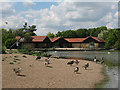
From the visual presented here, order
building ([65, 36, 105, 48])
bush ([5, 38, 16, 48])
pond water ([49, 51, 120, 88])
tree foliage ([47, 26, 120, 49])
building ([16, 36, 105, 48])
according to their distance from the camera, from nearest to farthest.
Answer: pond water ([49, 51, 120, 88])
bush ([5, 38, 16, 48])
building ([16, 36, 105, 48])
tree foliage ([47, 26, 120, 49])
building ([65, 36, 105, 48])

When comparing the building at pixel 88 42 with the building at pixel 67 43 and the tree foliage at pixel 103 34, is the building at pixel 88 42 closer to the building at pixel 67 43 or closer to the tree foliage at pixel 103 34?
the building at pixel 67 43

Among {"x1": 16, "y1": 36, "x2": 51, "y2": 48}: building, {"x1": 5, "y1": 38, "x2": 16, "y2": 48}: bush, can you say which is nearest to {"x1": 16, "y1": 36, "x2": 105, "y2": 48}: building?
{"x1": 16, "y1": 36, "x2": 51, "y2": 48}: building

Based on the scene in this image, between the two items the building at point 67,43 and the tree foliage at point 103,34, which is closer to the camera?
the building at point 67,43

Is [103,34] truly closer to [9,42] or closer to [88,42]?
[88,42]

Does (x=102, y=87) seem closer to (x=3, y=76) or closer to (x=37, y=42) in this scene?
(x=3, y=76)

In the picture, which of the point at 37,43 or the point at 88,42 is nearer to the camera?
the point at 37,43

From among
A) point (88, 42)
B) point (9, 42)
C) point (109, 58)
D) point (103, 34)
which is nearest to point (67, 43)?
point (88, 42)

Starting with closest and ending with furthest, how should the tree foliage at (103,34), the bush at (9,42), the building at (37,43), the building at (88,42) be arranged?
the bush at (9,42) < the building at (37,43) < the tree foliage at (103,34) < the building at (88,42)

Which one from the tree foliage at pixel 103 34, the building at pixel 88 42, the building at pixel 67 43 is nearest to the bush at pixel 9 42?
the building at pixel 67 43

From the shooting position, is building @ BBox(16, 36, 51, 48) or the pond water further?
building @ BBox(16, 36, 51, 48)

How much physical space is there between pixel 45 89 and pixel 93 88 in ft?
12.0

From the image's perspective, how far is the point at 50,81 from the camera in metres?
13.2

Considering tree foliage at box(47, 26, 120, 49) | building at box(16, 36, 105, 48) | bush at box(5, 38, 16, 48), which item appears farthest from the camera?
tree foliage at box(47, 26, 120, 49)

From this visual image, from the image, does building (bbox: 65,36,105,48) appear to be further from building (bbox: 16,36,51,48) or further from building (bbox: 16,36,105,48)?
building (bbox: 16,36,51,48)
